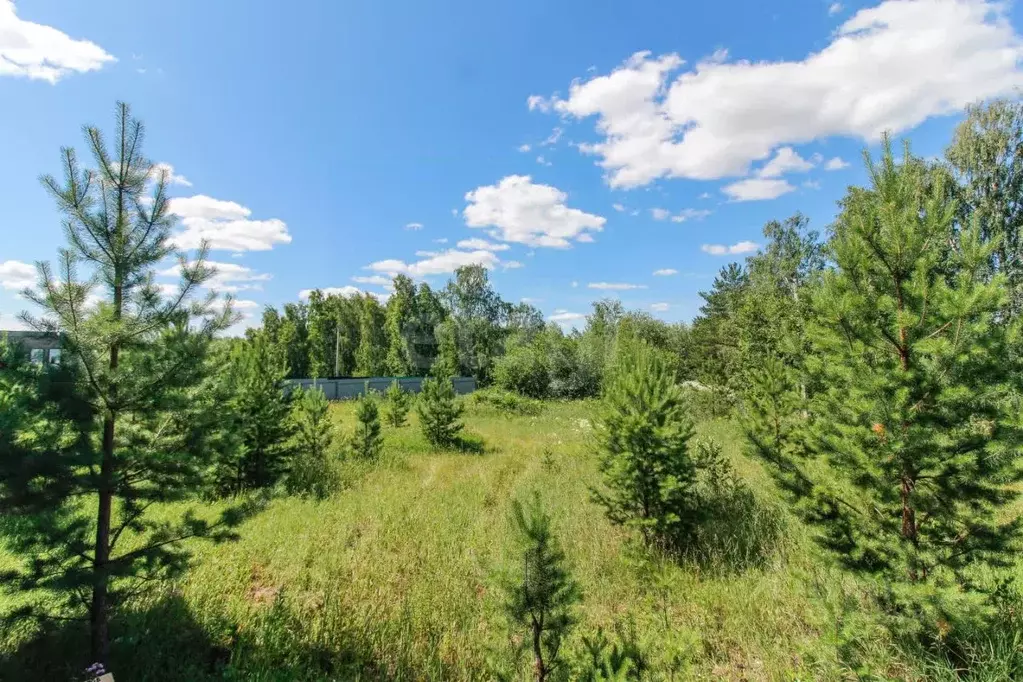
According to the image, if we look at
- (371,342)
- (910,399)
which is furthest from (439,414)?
(371,342)

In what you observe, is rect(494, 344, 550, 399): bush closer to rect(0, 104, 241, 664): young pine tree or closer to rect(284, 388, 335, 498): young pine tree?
rect(284, 388, 335, 498): young pine tree

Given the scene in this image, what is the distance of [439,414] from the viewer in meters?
15.1

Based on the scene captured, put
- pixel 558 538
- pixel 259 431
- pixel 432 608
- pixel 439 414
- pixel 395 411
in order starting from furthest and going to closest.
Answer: pixel 395 411 → pixel 439 414 → pixel 259 431 → pixel 432 608 → pixel 558 538

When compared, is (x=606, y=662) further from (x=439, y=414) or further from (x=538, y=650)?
(x=439, y=414)

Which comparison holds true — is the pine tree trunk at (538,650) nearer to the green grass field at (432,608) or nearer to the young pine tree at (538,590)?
the young pine tree at (538,590)

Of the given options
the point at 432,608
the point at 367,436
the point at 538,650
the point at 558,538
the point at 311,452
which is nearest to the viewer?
the point at 538,650

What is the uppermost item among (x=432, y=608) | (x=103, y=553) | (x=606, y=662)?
(x=103, y=553)

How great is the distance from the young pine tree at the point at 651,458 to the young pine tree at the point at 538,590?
12.1 feet

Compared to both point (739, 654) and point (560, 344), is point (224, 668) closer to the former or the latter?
point (739, 654)

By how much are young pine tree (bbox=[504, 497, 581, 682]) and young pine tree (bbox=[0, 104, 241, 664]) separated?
2.57 meters

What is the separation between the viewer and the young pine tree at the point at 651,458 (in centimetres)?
662

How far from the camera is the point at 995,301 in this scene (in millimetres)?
3170

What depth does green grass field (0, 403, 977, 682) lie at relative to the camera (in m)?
3.70

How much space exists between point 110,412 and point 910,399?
611 cm
